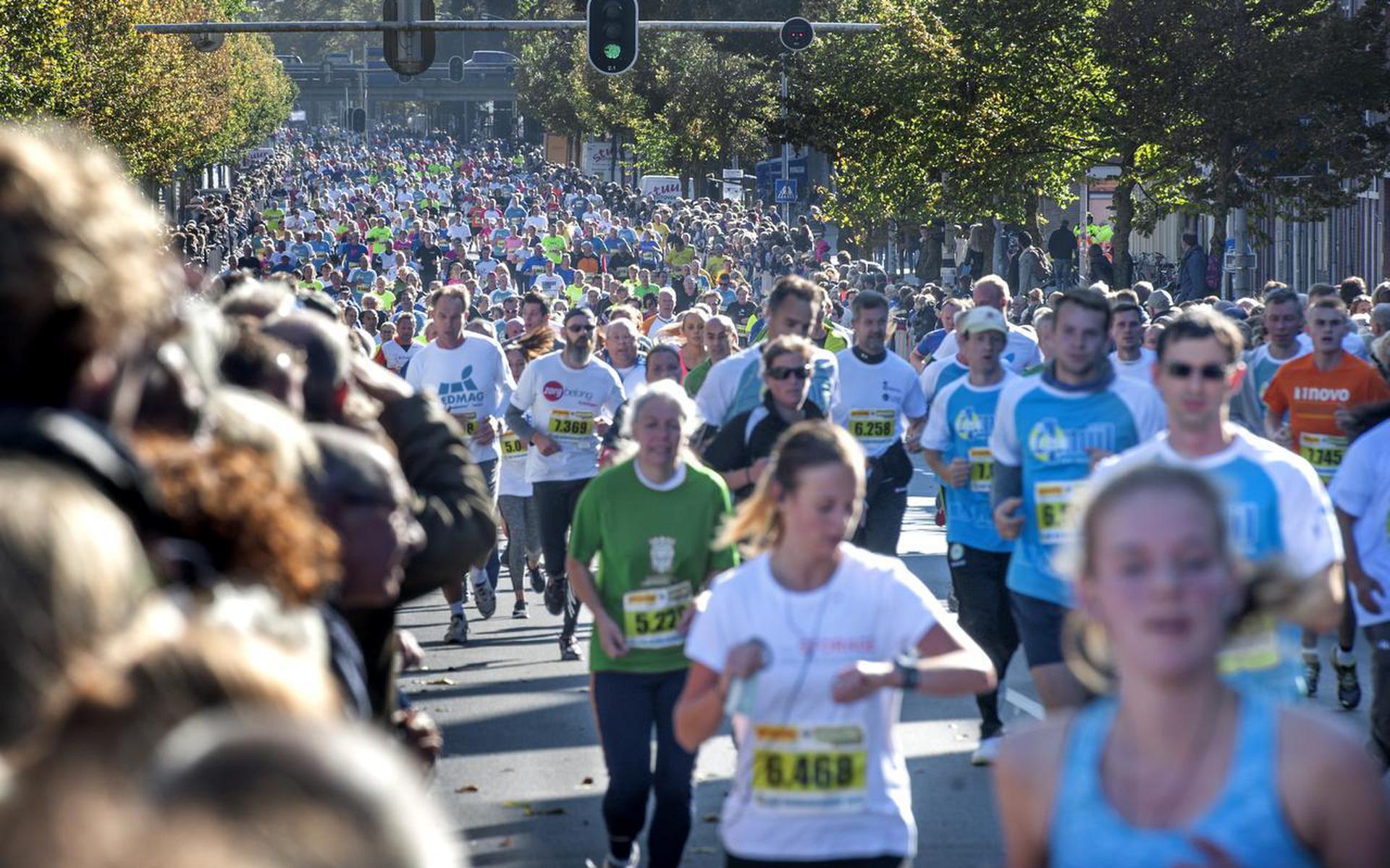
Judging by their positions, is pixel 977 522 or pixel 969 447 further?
pixel 969 447

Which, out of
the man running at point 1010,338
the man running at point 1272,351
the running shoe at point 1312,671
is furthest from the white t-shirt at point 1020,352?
the running shoe at point 1312,671

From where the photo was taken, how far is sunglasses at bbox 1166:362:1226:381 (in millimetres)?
6676

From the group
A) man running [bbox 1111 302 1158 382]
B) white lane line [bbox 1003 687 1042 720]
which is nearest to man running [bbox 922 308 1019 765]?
white lane line [bbox 1003 687 1042 720]

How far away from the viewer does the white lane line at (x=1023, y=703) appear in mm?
10802

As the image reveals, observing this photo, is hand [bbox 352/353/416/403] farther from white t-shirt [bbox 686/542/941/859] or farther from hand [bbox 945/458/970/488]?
hand [bbox 945/458/970/488]

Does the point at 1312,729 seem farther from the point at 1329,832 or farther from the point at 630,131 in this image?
the point at 630,131

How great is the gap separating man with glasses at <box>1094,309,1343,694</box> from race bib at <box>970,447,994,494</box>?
3.13 metres

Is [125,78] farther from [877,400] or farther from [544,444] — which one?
[877,400]

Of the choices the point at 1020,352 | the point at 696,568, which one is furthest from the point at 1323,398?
the point at 696,568

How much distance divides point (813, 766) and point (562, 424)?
8301 millimetres

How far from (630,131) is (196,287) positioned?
85.1 m

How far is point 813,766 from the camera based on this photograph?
5.39 meters

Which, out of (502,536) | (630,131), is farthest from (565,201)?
(502,536)

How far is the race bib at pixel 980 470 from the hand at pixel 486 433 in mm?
4103
